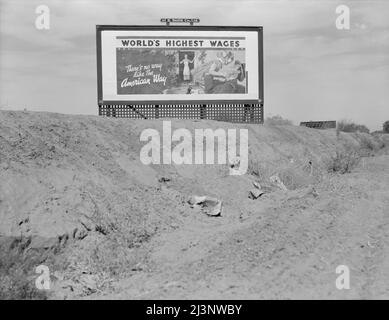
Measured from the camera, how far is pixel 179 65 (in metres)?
21.2

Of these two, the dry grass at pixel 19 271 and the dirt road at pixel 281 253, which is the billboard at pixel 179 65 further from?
the dry grass at pixel 19 271

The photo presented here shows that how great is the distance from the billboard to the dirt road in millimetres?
11217

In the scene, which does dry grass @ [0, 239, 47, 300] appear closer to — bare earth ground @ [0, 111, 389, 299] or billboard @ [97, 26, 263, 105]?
bare earth ground @ [0, 111, 389, 299]

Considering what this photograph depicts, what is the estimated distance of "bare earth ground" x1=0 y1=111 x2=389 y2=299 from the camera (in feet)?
23.1

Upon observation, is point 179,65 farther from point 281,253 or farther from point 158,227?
point 281,253

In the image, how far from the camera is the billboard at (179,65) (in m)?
20.5

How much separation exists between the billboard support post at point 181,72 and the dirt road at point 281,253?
1105cm

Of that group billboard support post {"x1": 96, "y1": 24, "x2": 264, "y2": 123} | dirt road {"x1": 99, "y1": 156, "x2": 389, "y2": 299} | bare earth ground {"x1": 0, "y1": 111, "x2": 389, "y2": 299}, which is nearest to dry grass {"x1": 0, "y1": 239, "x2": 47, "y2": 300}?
bare earth ground {"x1": 0, "y1": 111, "x2": 389, "y2": 299}

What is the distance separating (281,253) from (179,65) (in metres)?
14.5

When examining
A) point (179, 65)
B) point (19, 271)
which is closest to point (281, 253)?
point (19, 271)

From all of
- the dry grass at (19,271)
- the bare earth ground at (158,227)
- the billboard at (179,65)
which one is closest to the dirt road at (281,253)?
the bare earth ground at (158,227)
